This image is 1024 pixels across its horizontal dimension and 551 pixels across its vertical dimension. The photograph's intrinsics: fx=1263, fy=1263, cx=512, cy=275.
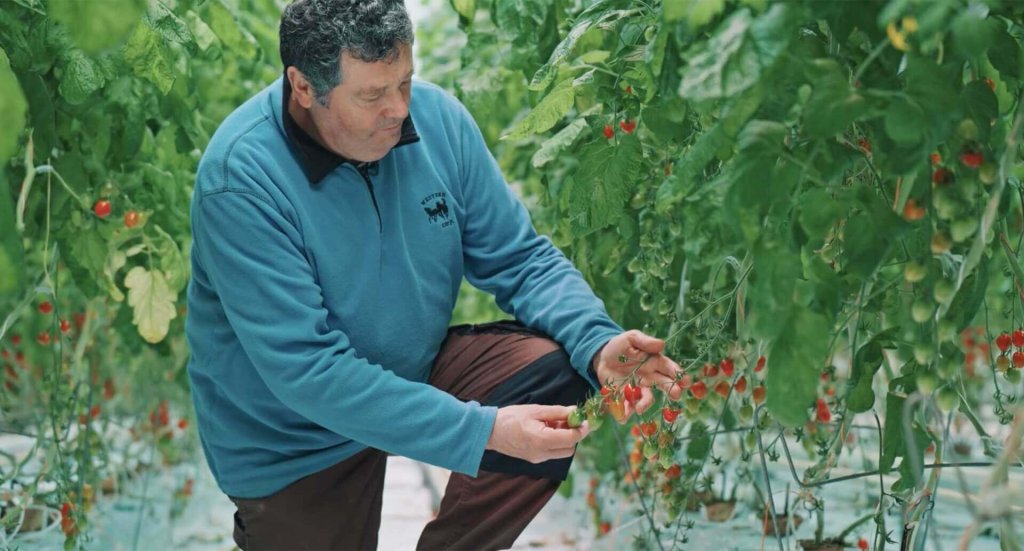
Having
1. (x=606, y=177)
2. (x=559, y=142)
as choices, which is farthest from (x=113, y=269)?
(x=606, y=177)

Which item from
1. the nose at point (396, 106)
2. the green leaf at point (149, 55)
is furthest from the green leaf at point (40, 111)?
the nose at point (396, 106)

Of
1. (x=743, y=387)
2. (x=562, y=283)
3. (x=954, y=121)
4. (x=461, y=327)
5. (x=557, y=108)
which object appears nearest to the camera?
(x=954, y=121)

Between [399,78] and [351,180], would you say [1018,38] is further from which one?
[351,180]

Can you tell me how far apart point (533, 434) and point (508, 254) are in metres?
0.46

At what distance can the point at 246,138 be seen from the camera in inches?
68.0

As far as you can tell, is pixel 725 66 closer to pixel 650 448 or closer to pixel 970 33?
pixel 970 33

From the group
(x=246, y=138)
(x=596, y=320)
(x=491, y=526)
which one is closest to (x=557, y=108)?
(x=596, y=320)

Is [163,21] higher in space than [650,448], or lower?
higher

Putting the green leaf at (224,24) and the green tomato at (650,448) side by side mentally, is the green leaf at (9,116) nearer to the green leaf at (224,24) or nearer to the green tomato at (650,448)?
the green tomato at (650,448)

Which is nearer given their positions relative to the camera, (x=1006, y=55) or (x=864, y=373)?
(x=1006, y=55)

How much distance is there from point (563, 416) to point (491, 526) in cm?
26

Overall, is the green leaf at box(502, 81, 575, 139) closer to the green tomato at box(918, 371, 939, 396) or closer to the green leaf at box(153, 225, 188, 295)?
the green tomato at box(918, 371, 939, 396)

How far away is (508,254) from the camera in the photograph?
6.32ft

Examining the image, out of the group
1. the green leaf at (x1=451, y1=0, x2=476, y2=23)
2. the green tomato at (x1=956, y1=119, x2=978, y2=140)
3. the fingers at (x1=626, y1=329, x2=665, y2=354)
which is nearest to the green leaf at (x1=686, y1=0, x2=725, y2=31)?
the green tomato at (x1=956, y1=119, x2=978, y2=140)
